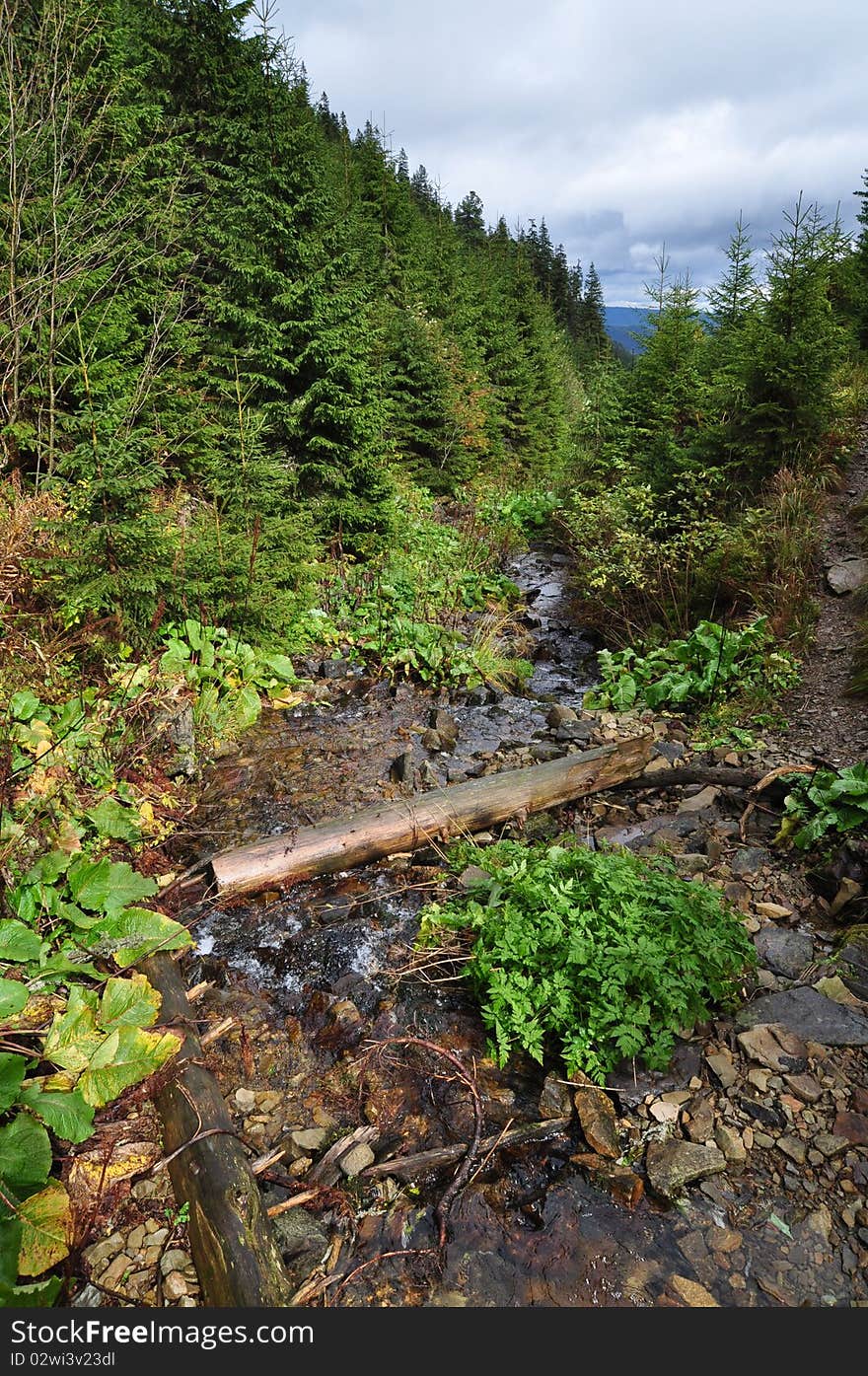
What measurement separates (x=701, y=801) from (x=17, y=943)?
456 cm

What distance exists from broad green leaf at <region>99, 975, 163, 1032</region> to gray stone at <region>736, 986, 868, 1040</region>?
2.92m

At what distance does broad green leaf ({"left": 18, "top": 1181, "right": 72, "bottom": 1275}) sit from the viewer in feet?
7.02

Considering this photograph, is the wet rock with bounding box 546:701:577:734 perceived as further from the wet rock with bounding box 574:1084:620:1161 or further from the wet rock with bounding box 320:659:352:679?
the wet rock with bounding box 574:1084:620:1161

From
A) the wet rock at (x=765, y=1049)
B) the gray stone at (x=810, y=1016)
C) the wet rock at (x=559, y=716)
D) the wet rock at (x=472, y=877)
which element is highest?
the wet rock at (x=559, y=716)

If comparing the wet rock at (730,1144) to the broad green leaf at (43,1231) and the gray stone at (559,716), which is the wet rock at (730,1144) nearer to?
the broad green leaf at (43,1231)

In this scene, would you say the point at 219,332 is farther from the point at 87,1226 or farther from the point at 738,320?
the point at 87,1226

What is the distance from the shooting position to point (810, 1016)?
3.17 m

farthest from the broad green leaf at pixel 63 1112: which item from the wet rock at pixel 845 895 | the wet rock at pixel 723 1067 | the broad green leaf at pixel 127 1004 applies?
the wet rock at pixel 845 895

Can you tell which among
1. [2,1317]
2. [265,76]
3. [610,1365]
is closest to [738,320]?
[265,76]

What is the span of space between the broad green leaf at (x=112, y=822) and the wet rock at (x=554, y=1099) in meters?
3.19

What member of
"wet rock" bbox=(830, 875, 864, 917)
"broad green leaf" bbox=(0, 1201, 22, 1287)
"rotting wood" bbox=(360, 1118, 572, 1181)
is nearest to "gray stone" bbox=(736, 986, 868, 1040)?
"wet rock" bbox=(830, 875, 864, 917)

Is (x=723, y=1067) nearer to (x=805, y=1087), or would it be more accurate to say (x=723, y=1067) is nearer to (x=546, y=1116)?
(x=805, y=1087)

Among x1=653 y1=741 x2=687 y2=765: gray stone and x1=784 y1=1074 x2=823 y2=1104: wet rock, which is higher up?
x1=653 y1=741 x2=687 y2=765: gray stone

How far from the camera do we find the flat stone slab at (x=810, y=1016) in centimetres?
306
